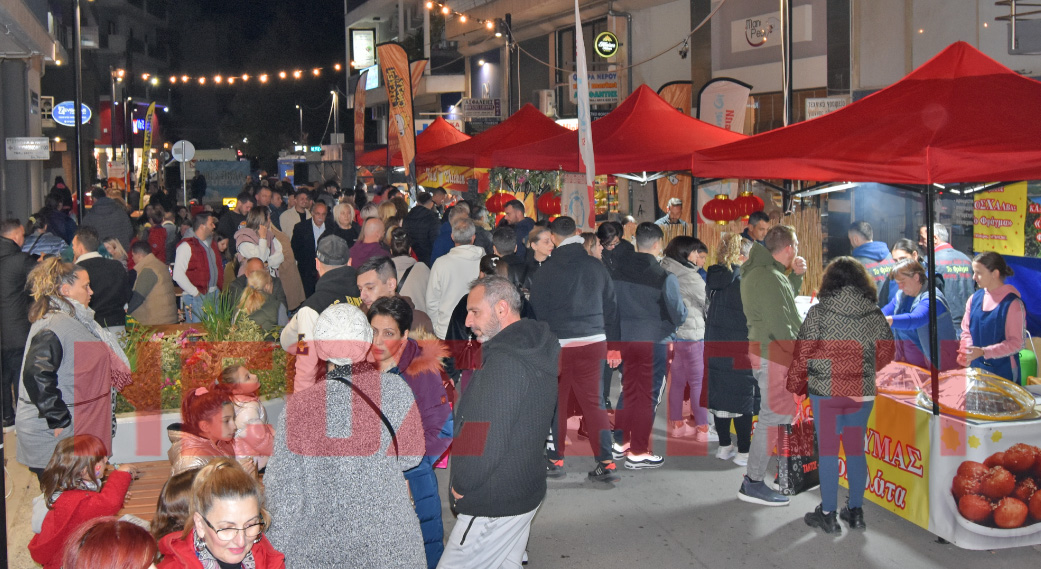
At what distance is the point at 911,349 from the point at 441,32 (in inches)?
1359

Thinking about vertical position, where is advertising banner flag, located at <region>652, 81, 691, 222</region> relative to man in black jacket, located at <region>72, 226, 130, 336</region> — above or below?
above

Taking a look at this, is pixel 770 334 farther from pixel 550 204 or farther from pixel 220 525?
pixel 550 204

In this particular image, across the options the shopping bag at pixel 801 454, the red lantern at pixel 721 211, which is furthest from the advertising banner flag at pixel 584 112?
the red lantern at pixel 721 211

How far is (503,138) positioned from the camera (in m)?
14.0

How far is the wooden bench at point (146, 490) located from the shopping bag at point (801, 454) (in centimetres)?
416

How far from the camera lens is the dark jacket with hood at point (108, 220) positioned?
1207 cm

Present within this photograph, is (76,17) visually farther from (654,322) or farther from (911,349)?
(911,349)

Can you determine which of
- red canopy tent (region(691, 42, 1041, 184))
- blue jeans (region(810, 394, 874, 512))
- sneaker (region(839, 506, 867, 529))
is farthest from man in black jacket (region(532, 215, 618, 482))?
sneaker (region(839, 506, 867, 529))

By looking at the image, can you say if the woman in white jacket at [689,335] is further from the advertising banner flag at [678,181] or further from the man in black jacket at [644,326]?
the advertising banner flag at [678,181]

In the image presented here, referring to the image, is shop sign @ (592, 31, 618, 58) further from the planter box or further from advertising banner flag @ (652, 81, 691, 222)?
the planter box

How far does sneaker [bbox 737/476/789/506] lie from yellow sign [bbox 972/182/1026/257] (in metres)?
Answer: 4.38

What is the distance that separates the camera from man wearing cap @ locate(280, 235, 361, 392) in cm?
564

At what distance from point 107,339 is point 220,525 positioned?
3386 mm

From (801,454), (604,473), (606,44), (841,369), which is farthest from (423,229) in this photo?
(606,44)
